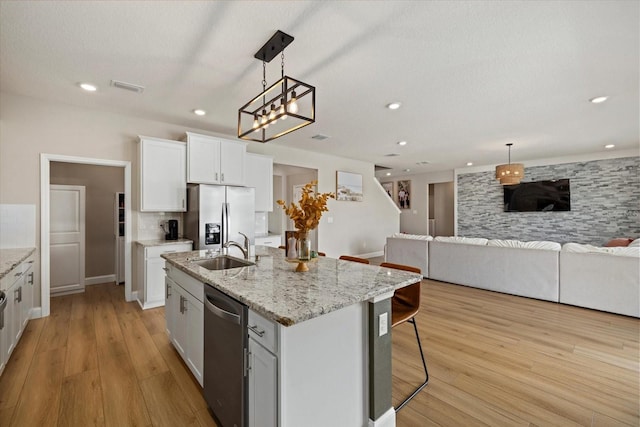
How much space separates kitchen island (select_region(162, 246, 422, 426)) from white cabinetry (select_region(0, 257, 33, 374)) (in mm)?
1708

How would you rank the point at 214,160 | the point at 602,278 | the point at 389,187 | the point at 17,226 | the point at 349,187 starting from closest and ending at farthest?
the point at 17,226, the point at 602,278, the point at 214,160, the point at 349,187, the point at 389,187

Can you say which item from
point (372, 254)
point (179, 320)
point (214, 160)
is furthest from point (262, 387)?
point (372, 254)

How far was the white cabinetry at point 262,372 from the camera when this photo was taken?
4.10 feet

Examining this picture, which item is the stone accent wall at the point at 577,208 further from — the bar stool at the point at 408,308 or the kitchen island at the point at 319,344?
the kitchen island at the point at 319,344

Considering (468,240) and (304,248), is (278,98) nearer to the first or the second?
(304,248)

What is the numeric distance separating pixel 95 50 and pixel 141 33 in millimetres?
574

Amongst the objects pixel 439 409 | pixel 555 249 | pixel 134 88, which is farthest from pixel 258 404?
pixel 555 249

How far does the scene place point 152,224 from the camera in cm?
431

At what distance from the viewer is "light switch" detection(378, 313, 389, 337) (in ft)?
5.27

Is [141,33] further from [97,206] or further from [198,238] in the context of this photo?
[97,206]

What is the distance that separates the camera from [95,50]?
2.42 m

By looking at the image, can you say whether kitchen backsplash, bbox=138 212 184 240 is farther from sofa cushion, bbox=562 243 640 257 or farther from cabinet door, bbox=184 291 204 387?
sofa cushion, bbox=562 243 640 257

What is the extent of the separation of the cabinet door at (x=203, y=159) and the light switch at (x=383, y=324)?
354 centimetres

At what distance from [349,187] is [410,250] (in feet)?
8.03
